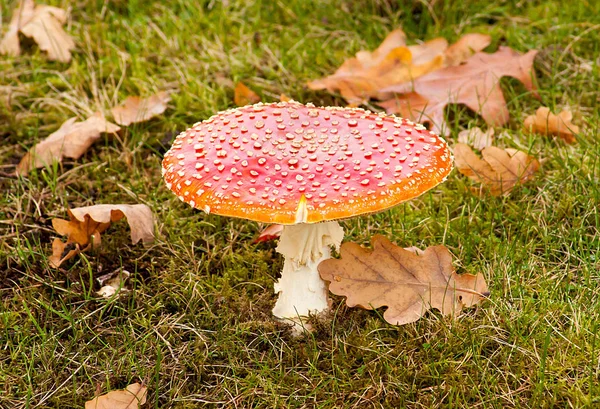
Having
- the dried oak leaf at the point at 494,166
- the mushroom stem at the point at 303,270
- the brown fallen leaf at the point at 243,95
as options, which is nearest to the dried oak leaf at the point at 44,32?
the brown fallen leaf at the point at 243,95

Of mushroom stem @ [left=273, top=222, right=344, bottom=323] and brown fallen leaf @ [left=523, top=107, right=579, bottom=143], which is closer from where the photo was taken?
A: mushroom stem @ [left=273, top=222, right=344, bottom=323]

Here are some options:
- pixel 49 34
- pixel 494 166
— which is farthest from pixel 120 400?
pixel 49 34

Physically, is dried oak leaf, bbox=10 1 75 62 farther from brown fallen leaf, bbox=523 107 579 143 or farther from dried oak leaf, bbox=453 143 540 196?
brown fallen leaf, bbox=523 107 579 143

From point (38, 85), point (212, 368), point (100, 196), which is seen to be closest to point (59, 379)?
point (212, 368)

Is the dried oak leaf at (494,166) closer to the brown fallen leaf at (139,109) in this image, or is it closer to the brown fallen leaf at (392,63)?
the brown fallen leaf at (392,63)

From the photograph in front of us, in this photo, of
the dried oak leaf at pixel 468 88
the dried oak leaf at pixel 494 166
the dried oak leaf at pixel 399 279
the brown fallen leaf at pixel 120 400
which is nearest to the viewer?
the brown fallen leaf at pixel 120 400

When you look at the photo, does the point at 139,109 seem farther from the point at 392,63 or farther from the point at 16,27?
the point at 392,63

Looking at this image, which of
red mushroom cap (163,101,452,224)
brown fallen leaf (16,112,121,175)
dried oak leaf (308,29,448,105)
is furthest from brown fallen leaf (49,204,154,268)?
dried oak leaf (308,29,448,105)

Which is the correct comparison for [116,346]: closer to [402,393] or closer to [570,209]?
[402,393]
